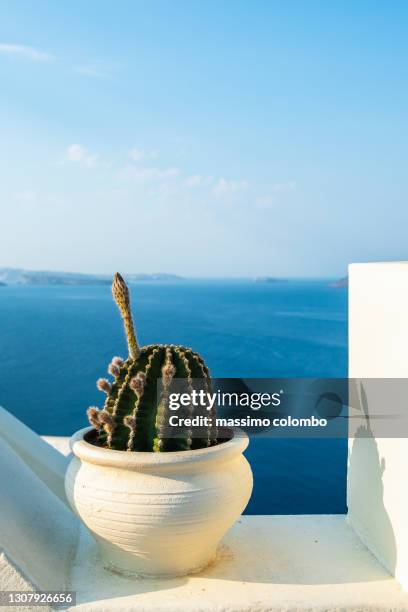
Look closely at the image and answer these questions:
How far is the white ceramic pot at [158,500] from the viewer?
194 cm

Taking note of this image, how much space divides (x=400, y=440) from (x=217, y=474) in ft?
2.02

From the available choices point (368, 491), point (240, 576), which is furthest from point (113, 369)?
point (368, 491)

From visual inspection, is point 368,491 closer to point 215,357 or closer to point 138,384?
point 138,384

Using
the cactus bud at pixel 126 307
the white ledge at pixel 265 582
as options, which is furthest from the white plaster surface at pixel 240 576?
the cactus bud at pixel 126 307

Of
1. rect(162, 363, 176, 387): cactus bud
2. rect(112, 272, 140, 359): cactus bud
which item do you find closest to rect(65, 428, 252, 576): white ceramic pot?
rect(162, 363, 176, 387): cactus bud

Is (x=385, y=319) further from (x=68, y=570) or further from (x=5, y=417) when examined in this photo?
(x=5, y=417)

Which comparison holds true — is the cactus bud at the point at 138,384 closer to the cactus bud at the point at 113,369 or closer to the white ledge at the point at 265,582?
the cactus bud at the point at 113,369

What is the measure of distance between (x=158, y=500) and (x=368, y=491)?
93 cm

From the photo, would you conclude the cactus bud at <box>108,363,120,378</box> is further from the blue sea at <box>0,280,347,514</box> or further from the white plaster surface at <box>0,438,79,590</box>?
the blue sea at <box>0,280,347,514</box>

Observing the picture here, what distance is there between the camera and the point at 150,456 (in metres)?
1.95

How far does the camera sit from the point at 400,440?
2.11 metres

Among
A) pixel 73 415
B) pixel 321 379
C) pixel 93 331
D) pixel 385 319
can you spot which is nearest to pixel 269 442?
pixel 73 415

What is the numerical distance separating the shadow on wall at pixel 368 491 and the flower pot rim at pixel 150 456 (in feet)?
1.97

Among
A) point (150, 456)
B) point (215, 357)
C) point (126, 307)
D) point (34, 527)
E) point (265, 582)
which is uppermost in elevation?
point (126, 307)
